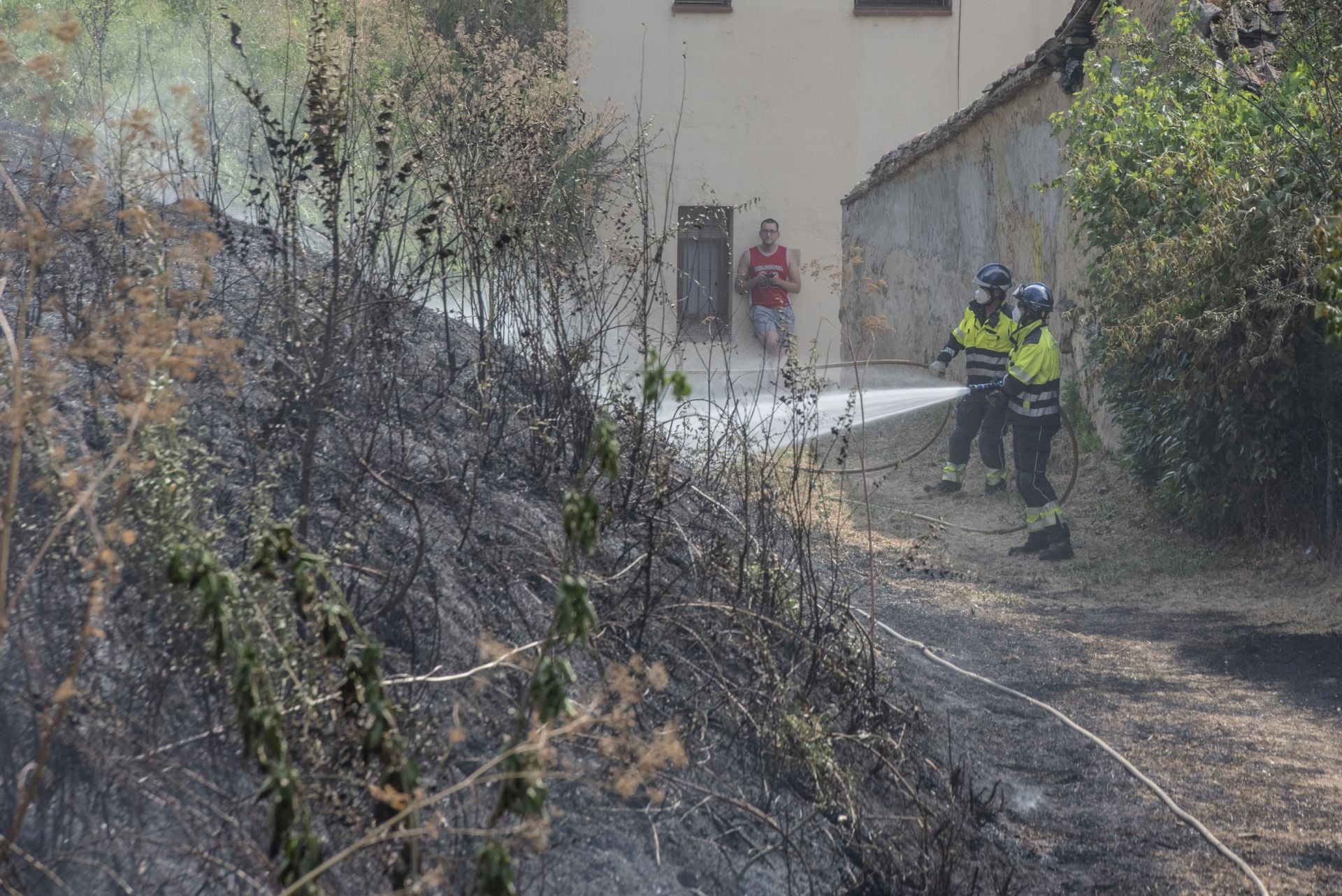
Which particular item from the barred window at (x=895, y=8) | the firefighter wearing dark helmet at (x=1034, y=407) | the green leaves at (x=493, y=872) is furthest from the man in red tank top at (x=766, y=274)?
the green leaves at (x=493, y=872)

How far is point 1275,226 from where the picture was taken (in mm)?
6516

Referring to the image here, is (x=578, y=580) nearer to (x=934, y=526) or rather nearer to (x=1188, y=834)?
A: (x=1188, y=834)

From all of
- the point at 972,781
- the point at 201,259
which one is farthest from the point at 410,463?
the point at 972,781

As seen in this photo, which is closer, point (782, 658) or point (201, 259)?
point (201, 259)

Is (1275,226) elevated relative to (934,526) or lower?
elevated

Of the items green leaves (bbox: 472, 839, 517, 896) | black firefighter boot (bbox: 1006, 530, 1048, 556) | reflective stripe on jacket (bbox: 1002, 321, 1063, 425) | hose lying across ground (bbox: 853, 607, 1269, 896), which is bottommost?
hose lying across ground (bbox: 853, 607, 1269, 896)

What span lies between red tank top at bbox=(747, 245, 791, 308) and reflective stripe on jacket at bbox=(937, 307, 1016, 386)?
5.71 meters

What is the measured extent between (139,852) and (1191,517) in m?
6.67

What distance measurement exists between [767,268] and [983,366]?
6.24 m

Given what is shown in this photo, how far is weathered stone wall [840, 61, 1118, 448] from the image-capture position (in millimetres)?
10172

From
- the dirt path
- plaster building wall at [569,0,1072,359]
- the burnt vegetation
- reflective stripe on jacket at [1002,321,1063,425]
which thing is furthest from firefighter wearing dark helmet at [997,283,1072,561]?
plaster building wall at [569,0,1072,359]

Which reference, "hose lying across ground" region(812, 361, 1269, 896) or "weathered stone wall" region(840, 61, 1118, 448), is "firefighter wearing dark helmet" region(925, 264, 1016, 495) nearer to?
"weathered stone wall" region(840, 61, 1118, 448)

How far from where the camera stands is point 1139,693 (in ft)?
17.5

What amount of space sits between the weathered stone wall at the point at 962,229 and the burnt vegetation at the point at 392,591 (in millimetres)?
3489
